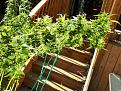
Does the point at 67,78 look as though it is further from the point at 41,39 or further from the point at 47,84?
the point at 41,39

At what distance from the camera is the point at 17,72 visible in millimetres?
4531

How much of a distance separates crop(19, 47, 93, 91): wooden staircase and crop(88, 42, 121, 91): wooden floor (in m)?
0.33

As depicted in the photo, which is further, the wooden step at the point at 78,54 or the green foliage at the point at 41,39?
the wooden step at the point at 78,54

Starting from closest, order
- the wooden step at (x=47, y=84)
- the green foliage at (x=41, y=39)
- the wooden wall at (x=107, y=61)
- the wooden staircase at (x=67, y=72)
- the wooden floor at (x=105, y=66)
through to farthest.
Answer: the green foliage at (x=41, y=39) < the wooden step at (x=47, y=84) < the wooden staircase at (x=67, y=72) < the wooden wall at (x=107, y=61) < the wooden floor at (x=105, y=66)

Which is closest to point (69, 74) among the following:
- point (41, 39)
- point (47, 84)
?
point (47, 84)

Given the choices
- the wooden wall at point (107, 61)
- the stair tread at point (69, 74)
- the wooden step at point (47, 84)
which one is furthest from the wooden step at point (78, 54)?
the wooden step at point (47, 84)

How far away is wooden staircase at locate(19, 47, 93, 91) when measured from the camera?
6086 millimetres

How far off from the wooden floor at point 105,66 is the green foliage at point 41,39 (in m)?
1.51

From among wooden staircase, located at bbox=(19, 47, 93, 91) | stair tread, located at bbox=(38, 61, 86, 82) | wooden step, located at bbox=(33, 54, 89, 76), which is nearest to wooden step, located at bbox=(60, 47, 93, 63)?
wooden staircase, located at bbox=(19, 47, 93, 91)

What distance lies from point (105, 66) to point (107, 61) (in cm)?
13

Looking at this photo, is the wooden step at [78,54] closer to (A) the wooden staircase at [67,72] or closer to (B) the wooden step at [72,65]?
(A) the wooden staircase at [67,72]

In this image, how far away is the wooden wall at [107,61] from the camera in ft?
20.7

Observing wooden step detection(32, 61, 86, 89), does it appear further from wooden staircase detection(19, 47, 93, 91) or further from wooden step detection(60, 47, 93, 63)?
wooden step detection(60, 47, 93, 63)

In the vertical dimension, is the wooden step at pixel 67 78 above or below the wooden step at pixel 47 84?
above
